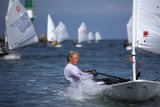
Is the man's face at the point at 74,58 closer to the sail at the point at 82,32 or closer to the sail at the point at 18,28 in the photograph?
the sail at the point at 18,28

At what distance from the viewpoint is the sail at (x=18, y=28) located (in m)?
37.5

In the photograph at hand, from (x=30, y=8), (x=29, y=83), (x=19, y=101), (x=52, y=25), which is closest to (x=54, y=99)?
(x=19, y=101)

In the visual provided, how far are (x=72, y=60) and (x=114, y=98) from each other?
5.54 ft

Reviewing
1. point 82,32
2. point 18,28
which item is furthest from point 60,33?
point 18,28

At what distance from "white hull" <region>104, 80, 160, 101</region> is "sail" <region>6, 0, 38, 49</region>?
24364 mm

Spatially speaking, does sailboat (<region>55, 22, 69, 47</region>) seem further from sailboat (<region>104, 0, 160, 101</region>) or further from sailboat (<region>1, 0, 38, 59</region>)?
sailboat (<region>104, 0, 160, 101</region>)

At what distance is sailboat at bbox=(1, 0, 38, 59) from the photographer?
37531 mm

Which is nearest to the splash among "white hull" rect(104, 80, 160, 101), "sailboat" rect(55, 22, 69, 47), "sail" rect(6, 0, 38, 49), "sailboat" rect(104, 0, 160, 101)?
"white hull" rect(104, 80, 160, 101)

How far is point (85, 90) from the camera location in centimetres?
1462

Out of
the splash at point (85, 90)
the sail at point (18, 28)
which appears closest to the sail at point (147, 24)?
the splash at point (85, 90)

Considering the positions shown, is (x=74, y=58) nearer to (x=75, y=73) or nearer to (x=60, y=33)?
(x=75, y=73)

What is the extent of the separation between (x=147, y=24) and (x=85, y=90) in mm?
2848

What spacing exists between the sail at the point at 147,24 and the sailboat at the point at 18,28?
2438 centimetres

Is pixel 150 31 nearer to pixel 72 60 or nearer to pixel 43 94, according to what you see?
pixel 72 60
